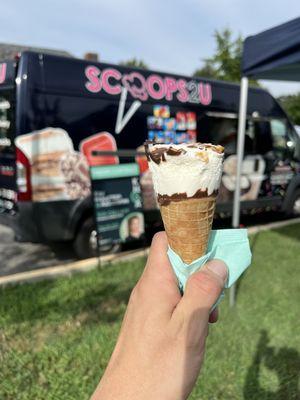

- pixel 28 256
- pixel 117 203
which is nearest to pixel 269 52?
pixel 117 203

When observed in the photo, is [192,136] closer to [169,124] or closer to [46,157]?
[169,124]

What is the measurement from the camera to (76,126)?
5094mm

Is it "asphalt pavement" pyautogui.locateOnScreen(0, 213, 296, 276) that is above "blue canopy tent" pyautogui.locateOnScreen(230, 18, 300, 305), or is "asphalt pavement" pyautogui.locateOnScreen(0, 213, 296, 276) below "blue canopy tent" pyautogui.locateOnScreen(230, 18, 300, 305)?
below

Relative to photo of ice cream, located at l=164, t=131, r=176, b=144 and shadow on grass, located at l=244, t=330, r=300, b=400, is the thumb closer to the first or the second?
shadow on grass, located at l=244, t=330, r=300, b=400

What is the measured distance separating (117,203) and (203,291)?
4228 millimetres

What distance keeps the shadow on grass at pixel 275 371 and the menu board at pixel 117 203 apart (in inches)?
92.3

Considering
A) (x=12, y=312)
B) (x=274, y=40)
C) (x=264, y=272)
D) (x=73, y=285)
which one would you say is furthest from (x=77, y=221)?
(x=274, y=40)

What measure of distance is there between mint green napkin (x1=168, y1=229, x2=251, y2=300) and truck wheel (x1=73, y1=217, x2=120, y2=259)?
424 centimetres

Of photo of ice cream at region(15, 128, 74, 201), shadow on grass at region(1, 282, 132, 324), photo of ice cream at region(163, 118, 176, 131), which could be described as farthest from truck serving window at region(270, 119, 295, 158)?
shadow on grass at region(1, 282, 132, 324)

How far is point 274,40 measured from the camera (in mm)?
3701

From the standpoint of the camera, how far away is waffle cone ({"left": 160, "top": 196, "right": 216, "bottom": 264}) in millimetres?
1350

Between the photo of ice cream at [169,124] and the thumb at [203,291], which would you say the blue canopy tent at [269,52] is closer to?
the photo of ice cream at [169,124]

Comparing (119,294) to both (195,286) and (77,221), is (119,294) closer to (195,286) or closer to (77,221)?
(77,221)

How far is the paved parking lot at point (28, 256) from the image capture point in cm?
548
